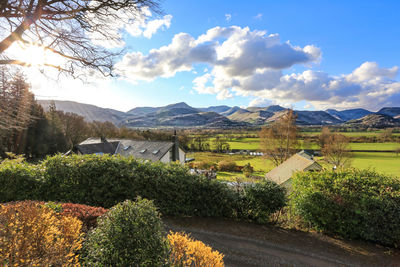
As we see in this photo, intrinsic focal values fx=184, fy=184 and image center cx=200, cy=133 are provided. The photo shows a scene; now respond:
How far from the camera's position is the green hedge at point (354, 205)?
5.04 metres

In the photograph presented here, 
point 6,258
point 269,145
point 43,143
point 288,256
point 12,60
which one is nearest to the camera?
point 6,258

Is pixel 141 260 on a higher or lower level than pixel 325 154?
higher

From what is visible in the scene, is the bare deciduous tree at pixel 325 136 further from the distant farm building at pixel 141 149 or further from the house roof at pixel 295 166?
the distant farm building at pixel 141 149

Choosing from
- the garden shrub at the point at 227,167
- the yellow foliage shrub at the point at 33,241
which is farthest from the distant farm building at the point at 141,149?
the yellow foliage shrub at the point at 33,241

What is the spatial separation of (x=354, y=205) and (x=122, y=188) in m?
7.22

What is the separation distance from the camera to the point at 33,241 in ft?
7.11

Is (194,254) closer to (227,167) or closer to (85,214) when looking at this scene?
(85,214)

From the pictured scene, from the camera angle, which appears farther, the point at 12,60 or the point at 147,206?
the point at 12,60

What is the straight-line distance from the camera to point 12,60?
5.46 metres

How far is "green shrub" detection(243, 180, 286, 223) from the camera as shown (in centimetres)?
622

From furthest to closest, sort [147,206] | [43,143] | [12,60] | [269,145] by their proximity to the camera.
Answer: [43,143], [269,145], [12,60], [147,206]

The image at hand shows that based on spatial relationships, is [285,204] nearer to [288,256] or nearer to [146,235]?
[288,256]

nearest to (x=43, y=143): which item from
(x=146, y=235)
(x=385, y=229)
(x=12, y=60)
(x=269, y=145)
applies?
(x=12, y=60)

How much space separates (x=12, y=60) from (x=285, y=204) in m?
9.70
